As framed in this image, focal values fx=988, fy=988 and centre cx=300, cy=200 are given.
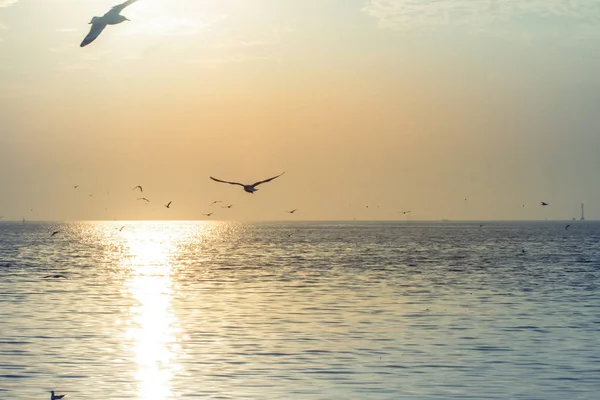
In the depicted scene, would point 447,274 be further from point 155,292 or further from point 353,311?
point 353,311

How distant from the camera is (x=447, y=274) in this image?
67.9 m

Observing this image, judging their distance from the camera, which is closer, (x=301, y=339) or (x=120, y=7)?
(x=120, y=7)

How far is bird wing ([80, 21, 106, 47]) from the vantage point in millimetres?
23141

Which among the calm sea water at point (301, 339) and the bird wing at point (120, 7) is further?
the calm sea water at point (301, 339)

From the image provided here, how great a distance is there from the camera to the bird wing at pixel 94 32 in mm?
23141

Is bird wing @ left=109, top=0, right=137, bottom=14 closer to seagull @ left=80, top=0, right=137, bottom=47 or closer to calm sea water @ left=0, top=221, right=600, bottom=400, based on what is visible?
seagull @ left=80, top=0, right=137, bottom=47

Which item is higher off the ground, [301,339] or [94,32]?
[94,32]

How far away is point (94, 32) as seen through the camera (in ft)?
77.7

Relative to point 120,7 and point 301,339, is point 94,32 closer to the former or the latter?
point 120,7

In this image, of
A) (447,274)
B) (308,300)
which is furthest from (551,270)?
(308,300)

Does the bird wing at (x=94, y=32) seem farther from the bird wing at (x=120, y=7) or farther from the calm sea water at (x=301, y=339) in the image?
the calm sea water at (x=301, y=339)

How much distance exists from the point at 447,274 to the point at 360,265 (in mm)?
12653

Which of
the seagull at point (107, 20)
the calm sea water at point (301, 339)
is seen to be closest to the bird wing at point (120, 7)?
the seagull at point (107, 20)

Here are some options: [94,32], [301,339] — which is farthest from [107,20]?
[301,339]
